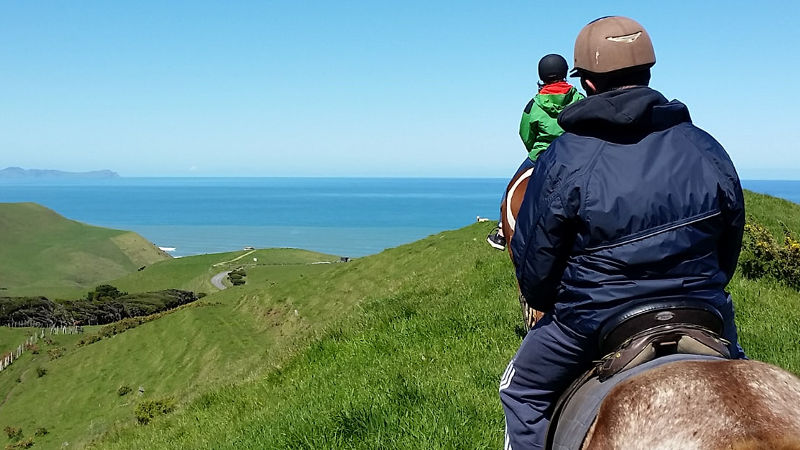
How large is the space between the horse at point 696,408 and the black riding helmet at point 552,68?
5.21 m

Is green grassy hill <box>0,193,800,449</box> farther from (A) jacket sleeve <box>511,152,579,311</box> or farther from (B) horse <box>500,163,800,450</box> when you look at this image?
(B) horse <box>500,163,800,450</box>

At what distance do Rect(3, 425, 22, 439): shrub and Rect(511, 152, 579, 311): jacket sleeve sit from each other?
7410 centimetres

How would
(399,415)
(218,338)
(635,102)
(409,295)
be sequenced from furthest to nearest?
1. (218,338)
2. (409,295)
3. (399,415)
4. (635,102)

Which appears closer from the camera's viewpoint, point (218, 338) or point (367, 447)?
point (367, 447)

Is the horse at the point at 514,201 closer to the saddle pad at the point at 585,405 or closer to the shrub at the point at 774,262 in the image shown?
the saddle pad at the point at 585,405

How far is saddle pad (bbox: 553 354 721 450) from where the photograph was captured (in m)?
3.23

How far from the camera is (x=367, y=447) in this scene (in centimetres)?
673

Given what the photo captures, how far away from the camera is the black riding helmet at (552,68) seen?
7699 mm

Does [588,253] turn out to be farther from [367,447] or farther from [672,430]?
[367,447]

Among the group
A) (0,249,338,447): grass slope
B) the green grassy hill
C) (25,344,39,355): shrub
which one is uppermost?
the green grassy hill

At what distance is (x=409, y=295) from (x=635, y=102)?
13.8 metres

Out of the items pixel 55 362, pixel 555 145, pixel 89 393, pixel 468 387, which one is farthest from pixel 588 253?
pixel 55 362

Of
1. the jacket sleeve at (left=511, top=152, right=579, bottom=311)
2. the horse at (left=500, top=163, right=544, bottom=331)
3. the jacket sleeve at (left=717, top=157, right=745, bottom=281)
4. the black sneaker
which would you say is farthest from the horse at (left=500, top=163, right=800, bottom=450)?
the black sneaker

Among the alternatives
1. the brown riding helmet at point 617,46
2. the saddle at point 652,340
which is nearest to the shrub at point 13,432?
the saddle at point 652,340
